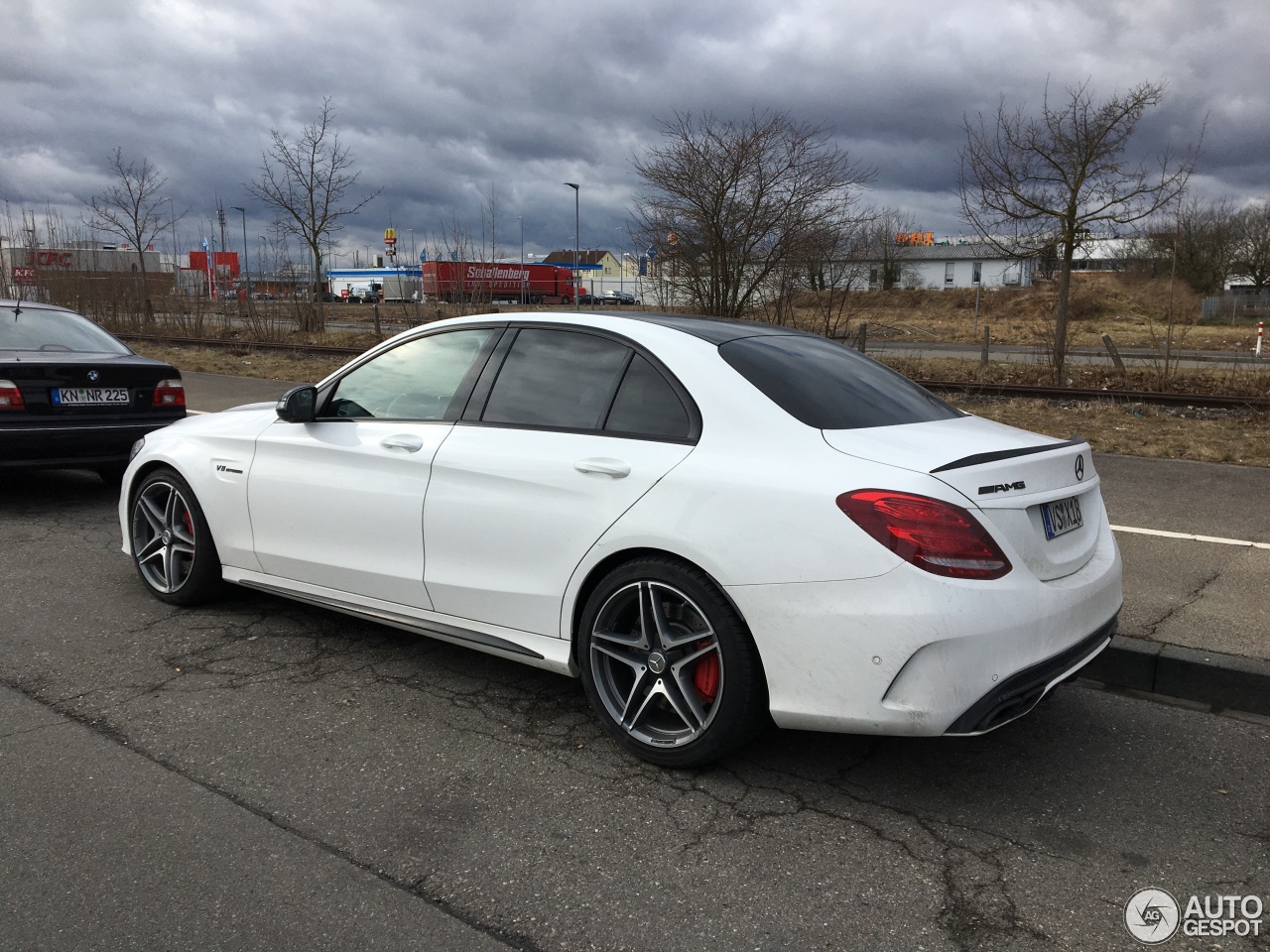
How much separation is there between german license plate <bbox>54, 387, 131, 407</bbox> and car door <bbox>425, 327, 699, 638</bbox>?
479 cm

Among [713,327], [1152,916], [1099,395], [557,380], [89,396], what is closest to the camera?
[1152,916]

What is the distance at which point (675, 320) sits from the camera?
4043mm

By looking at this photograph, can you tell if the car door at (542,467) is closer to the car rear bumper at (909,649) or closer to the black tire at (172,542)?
the car rear bumper at (909,649)

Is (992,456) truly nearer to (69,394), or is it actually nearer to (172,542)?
(172,542)

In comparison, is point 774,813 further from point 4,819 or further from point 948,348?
point 948,348

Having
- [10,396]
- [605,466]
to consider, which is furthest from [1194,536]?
[10,396]

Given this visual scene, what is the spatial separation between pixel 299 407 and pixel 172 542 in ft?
4.11

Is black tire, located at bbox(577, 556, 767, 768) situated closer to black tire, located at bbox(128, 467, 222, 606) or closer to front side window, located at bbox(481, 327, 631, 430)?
front side window, located at bbox(481, 327, 631, 430)

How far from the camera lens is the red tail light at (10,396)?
7.00m

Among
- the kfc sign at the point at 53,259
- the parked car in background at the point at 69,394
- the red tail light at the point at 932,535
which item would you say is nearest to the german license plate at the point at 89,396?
the parked car in background at the point at 69,394

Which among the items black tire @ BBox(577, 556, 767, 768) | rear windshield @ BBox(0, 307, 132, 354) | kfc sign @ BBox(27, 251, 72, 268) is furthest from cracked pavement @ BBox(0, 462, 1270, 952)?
kfc sign @ BBox(27, 251, 72, 268)

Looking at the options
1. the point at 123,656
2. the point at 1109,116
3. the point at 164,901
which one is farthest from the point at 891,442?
the point at 1109,116

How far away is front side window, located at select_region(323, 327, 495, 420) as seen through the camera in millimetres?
4180

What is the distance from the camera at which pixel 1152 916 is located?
262cm
